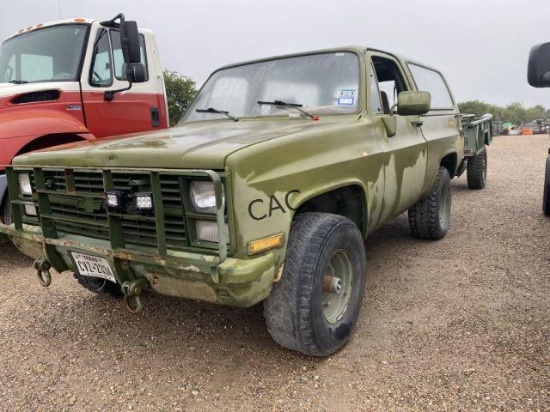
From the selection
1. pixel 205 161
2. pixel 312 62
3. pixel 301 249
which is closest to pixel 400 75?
pixel 312 62

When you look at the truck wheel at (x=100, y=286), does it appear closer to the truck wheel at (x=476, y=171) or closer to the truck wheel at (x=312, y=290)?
the truck wheel at (x=312, y=290)

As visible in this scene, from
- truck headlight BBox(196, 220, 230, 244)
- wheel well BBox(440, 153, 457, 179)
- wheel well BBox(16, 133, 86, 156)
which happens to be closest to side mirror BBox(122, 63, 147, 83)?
wheel well BBox(16, 133, 86, 156)

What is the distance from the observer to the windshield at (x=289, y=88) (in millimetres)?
3424

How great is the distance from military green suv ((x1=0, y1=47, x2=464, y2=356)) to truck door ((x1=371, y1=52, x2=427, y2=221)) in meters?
0.02

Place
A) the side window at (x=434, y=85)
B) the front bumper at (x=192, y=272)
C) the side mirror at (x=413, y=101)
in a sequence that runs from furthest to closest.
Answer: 1. the side window at (x=434, y=85)
2. the side mirror at (x=413, y=101)
3. the front bumper at (x=192, y=272)

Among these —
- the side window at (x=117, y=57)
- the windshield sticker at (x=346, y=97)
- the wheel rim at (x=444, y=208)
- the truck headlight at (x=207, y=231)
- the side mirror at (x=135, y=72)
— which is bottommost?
the wheel rim at (x=444, y=208)

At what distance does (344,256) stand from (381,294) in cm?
96

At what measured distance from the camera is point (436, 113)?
4.94 metres

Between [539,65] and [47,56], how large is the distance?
15.8ft

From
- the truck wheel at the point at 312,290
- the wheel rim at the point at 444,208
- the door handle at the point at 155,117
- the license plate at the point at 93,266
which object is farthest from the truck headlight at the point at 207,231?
the door handle at the point at 155,117

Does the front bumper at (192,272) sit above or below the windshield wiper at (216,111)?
below

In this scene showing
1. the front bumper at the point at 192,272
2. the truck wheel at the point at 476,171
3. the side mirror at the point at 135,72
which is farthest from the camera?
the truck wheel at the point at 476,171

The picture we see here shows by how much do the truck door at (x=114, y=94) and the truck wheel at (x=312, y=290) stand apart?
3.47 m

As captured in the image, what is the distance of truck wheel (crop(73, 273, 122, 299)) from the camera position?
3682 mm
